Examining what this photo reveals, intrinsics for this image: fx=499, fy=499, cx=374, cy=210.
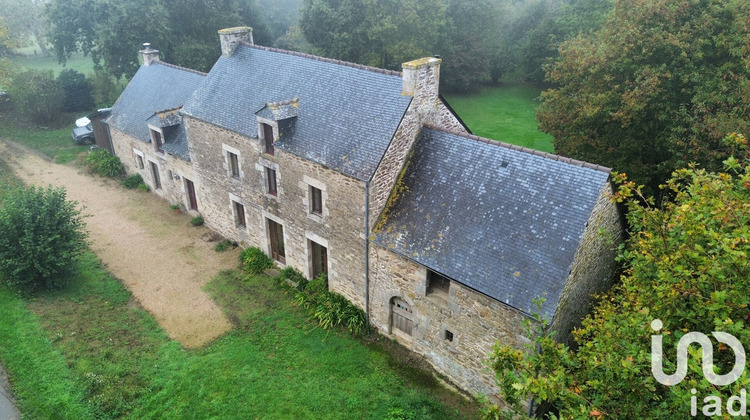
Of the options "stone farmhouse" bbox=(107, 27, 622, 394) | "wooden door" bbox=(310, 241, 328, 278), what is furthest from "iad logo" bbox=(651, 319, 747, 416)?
"wooden door" bbox=(310, 241, 328, 278)

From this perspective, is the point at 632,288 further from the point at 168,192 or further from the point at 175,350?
the point at 168,192

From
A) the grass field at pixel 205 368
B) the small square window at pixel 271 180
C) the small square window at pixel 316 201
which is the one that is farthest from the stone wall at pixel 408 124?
the small square window at pixel 271 180

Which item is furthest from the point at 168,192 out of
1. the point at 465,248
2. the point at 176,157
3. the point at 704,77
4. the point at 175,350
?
the point at 704,77

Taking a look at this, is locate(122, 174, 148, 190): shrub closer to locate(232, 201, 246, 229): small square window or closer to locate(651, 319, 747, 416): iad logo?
locate(232, 201, 246, 229): small square window

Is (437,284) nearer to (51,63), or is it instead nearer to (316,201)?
(316,201)

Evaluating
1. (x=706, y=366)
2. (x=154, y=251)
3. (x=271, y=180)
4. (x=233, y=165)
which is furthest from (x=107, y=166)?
(x=706, y=366)

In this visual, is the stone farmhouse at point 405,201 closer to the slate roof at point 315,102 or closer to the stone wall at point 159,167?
the slate roof at point 315,102
